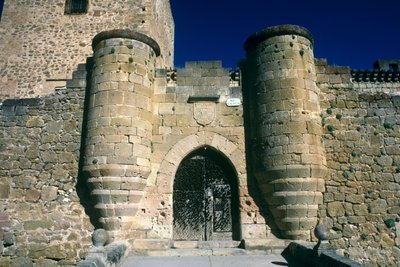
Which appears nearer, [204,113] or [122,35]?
[122,35]

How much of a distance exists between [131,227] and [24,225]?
240 cm

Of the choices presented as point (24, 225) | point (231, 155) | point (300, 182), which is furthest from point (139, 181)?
point (300, 182)

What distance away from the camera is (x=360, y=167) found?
24.4 ft

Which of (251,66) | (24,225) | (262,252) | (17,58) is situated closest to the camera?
(262,252)

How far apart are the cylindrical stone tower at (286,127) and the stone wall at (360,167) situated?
40 centimetres

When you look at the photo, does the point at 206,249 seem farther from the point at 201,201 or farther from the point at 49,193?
the point at 49,193

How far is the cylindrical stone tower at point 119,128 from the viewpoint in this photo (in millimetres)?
6812

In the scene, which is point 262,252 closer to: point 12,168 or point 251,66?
point 251,66

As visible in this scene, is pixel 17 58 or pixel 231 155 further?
pixel 17 58

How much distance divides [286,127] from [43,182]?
5.53 m

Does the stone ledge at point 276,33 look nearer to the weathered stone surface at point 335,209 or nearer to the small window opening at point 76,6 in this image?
the weathered stone surface at point 335,209

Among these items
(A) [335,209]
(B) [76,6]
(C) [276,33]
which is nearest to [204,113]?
(C) [276,33]

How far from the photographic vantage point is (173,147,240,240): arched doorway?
7520 millimetres

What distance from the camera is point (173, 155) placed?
7.50 m
